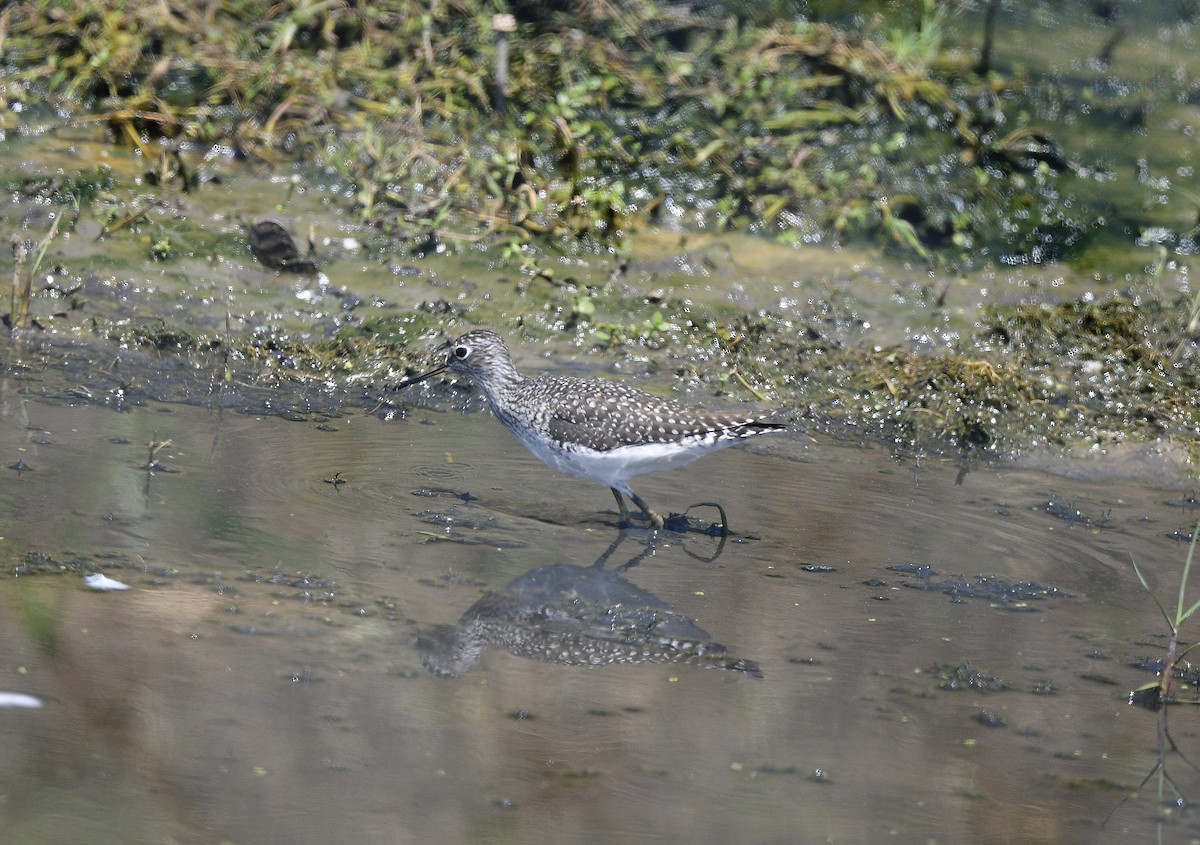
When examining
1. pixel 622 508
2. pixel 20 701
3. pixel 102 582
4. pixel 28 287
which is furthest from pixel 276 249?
pixel 20 701

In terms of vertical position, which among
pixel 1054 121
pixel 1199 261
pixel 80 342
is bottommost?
pixel 80 342

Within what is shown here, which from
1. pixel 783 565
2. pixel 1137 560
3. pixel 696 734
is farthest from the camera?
pixel 1137 560

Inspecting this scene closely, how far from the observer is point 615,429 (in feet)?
23.9

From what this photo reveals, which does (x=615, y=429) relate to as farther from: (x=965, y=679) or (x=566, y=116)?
(x=566, y=116)

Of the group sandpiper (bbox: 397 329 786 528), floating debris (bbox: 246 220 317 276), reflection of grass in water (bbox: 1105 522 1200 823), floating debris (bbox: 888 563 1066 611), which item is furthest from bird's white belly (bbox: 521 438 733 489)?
floating debris (bbox: 246 220 317 276)

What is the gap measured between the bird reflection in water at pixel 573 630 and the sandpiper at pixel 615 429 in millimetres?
938

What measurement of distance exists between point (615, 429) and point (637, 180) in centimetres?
378

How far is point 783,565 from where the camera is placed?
22.1 feet

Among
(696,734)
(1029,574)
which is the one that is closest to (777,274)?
(1029,574)

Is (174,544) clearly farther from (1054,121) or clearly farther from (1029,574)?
(1054,121)

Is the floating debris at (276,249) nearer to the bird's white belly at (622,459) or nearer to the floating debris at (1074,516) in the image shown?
the bird's white belly at (622,459)

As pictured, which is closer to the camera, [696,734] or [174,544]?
[696,734]

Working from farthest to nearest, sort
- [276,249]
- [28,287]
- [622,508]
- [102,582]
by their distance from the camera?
[276,249]
[28,287]
[622,508]
[102,582]

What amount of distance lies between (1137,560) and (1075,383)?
2.49 m
